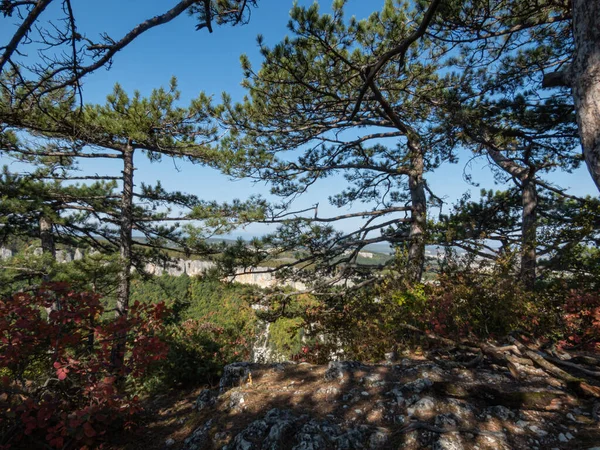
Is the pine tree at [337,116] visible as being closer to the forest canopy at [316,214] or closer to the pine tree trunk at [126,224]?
the forest canopy at [316,214]

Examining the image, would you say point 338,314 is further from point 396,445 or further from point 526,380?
point 396,445

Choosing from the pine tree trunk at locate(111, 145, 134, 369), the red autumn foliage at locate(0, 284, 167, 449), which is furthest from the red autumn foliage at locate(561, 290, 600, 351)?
the pine tree trunk at locate(111, 145, 134, 369)

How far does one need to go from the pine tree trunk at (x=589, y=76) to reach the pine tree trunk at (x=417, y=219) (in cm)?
325

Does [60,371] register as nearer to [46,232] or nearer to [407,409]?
[407,409]

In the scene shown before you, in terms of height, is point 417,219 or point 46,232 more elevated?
point 46,232

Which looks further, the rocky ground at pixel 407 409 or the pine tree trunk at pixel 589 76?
the pine tree trunk at pixel 589 76

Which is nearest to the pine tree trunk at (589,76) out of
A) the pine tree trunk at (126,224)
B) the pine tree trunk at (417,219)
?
the pine tree trunk at (417,219)

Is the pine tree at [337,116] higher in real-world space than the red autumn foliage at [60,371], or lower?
higher

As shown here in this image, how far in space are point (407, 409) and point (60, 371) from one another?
130 inches

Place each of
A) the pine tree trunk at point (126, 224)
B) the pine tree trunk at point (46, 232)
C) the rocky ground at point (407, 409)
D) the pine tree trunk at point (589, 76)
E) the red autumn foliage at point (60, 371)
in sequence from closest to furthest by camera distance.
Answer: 1. the rocky ground at point (407, 409)
2. the pine tree trunk at point (589, 76)
3. the red autumn foliage at point (60, 371)
4. the pine tree trunk at point (126, 224)
5. the pine tree trunk at point (46, 232)

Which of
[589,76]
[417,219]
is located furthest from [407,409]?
[417,219]

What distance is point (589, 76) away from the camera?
8.84 feet

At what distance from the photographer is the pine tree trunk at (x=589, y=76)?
2.63 metres

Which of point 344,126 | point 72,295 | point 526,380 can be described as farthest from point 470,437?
point 344,126
